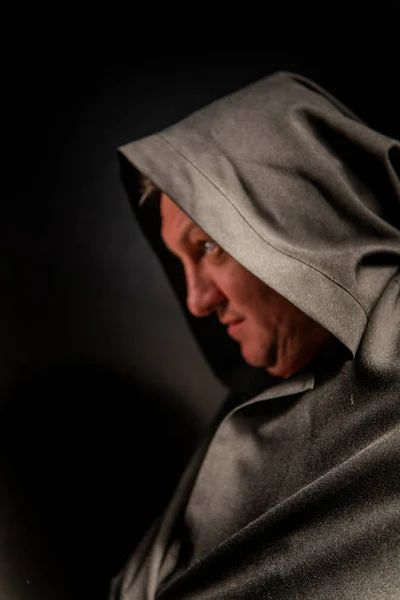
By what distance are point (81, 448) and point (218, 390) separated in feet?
1.20

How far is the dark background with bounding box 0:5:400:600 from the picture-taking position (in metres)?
1.06

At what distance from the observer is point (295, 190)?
88 centimetres

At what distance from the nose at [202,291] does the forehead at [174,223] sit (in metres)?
0.06

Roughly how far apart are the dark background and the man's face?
0.94 feet

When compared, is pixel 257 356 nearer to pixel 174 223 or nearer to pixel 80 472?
pixel 174 223

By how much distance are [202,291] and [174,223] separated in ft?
0.40

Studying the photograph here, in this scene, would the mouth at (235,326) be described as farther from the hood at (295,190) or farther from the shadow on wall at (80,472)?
the shadow on wall at (80,472)

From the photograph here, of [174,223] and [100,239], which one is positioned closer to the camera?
[174,223]

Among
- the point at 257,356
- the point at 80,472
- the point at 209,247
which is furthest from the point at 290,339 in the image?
the point at 80,472

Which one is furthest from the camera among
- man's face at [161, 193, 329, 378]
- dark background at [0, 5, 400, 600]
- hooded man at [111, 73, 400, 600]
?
dark background at [0, 5, 400, 600]

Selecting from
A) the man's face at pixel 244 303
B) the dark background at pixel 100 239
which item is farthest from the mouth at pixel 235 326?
the dark background at pixel 100 239

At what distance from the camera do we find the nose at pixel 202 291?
977mm

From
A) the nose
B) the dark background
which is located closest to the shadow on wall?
the dark background

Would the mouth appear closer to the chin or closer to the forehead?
the chin
